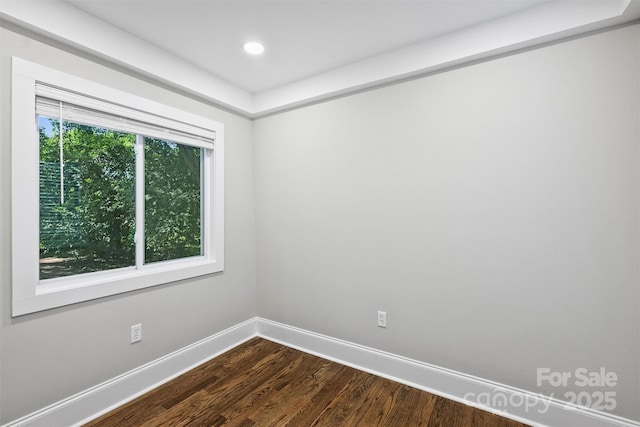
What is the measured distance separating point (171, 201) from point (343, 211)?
1.50 m

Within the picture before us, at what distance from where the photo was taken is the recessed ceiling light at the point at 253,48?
2145mm

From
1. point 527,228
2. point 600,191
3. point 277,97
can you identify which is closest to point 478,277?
point 527,228

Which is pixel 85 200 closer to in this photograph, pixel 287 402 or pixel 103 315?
pixel 103 315

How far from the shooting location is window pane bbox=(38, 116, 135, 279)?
181 centimetres

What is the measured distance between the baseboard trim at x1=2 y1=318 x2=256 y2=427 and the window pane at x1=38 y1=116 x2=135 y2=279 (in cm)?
77

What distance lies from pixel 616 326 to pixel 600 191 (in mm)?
765

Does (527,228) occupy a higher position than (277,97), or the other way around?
(277,97)

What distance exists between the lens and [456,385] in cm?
205

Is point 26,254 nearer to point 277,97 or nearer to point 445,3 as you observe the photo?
point 277,97

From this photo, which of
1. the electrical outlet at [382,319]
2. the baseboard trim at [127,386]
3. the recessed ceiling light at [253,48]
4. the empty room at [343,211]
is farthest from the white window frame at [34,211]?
the electrical outlet at [382,319]

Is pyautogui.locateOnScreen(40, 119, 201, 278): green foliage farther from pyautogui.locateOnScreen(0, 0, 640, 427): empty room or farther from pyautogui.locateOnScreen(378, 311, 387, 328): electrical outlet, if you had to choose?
pyautogui.locateOnScreen(378, 311, 387, 328): electrical outlet

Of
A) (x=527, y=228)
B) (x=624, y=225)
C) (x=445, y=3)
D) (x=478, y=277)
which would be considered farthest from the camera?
(x=478, y=277)

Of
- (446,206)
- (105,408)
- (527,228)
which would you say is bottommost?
(105,408)

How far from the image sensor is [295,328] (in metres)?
2.86
